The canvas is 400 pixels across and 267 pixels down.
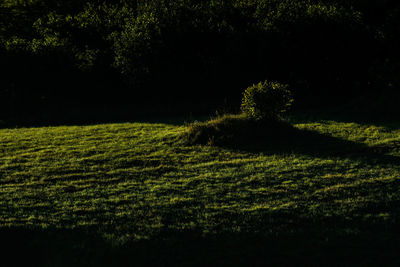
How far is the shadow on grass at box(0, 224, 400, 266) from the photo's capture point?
19.0 feet

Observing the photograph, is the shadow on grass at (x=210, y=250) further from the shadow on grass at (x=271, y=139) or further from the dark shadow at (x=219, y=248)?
the shadow on grass at (x=271, y=139)

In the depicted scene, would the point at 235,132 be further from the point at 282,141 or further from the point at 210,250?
the point at 210,250

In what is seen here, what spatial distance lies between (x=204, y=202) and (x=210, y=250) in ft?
6.11

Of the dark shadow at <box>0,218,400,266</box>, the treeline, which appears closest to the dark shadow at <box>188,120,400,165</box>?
the dark shadow at <box>0,218,400,266</box>

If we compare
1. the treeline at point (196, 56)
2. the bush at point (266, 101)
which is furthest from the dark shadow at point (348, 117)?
the treeline at point (196, 56)

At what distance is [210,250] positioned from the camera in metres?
6.11

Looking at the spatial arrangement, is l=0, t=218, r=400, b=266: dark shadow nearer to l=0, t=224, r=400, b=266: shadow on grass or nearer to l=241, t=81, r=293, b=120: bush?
l=0, t=224, r=400, b=266: shadow on grass

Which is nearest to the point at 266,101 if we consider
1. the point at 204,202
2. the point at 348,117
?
the point at 348,117

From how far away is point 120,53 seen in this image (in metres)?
19.4

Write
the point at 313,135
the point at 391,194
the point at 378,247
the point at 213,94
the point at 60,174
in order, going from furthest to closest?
the point at 213,94 → the point at 313,135 → the point at 60,174 → the point at 391,194 → the point at 378,247

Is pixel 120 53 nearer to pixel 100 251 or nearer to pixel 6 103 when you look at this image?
pixel 6 103

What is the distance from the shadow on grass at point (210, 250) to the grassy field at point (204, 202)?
2 centimetres

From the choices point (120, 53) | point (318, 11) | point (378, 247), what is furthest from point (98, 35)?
point (378, 247)

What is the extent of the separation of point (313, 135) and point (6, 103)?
1529 cm
